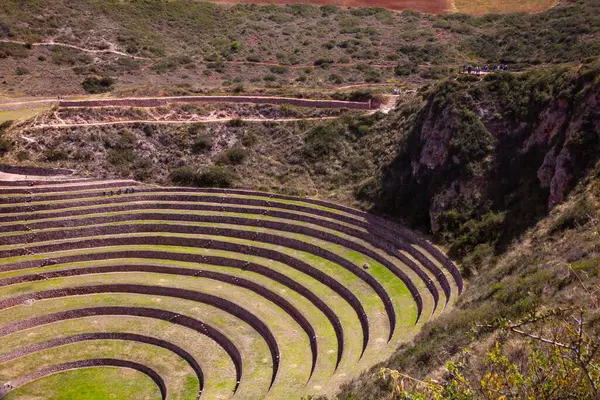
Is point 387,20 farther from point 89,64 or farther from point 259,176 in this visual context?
point 259,176

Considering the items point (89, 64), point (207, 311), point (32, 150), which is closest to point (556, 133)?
point (207, 311)

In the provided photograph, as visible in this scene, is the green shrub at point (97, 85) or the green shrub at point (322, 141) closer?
the green shrub at point (322, 141)

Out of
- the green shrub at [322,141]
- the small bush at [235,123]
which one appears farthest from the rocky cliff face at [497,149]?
the small bush at [235,123]

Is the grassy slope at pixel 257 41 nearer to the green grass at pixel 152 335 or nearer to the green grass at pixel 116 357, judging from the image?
the green grass at pixel 152 335

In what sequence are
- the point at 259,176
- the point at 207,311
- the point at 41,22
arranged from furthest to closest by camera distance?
the point at 41,22, the point at 259,176, the point at 207,311

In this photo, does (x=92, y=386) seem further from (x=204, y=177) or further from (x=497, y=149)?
(x=497, y=149)

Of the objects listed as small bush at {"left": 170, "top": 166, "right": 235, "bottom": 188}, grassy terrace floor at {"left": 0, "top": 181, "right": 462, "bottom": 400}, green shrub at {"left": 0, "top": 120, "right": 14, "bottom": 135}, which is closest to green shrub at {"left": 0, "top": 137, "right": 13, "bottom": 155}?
green shrub at {"left": 0, "top": 120, "right": 14, "bottom": 135}
